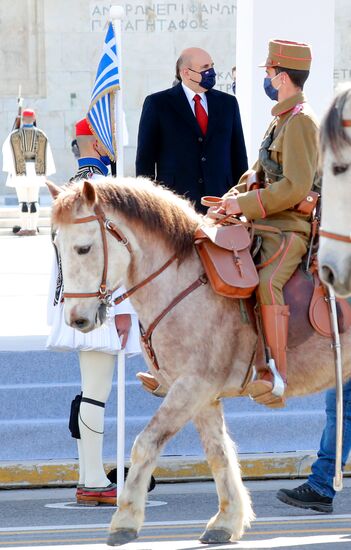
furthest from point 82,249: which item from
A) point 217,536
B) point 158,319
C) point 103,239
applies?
point 217,536

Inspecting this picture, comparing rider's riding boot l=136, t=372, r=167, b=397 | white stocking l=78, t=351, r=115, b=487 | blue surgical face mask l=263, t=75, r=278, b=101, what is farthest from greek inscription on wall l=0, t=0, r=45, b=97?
rider's riding boot l=136, t=372, r=167, b=397

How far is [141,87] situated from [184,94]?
2477 cm

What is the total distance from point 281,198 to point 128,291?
91 centimetres

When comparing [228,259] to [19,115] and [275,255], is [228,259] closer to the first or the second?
[275,255]

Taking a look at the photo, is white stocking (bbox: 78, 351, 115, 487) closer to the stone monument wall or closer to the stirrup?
the stirrup

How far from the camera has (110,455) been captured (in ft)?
32.5

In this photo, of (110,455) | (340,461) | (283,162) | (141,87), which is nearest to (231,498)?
(340,461)

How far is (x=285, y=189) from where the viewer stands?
7344 millimetres

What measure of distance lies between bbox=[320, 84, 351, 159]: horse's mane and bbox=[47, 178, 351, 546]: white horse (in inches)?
67.4

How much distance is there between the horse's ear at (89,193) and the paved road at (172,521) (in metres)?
1.75

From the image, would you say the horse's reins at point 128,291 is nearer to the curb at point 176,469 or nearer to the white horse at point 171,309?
the white horse at point 171,309

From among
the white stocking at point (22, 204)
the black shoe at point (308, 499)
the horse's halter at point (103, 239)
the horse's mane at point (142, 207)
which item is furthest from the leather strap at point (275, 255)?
the white stocking at point (22, 204)

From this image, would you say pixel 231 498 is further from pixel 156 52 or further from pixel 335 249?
pixel 156 52

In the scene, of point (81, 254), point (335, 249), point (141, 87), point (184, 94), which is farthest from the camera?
point (141, 87)
